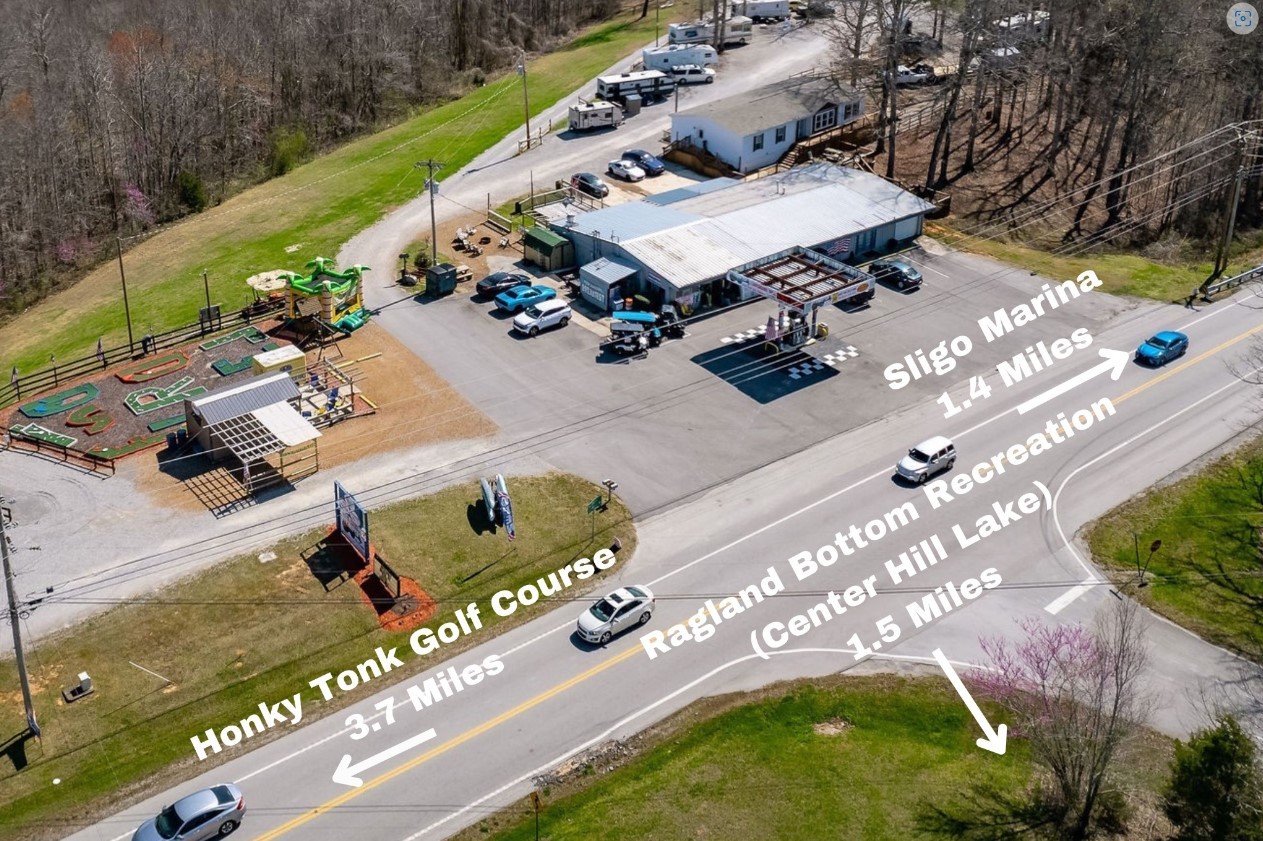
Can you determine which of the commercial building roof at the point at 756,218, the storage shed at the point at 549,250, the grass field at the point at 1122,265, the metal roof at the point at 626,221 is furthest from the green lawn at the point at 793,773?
the grass field at the point at 1122,265

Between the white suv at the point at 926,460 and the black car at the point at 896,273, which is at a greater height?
the black car at the point at 896,273

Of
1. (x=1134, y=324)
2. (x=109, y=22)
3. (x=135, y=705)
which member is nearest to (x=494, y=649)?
(x=135, y=705)

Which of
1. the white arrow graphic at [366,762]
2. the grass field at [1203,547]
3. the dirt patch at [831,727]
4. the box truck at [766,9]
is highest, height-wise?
the box truck at [766,9]

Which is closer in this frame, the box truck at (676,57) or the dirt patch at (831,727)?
the dirt patch at (831,727)

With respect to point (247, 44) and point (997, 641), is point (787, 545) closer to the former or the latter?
point (997, 641)

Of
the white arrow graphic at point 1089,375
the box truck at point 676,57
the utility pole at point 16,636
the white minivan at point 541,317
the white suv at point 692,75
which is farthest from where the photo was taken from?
the box truck at point 676,57

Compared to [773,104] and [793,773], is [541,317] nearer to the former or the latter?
[793,773]

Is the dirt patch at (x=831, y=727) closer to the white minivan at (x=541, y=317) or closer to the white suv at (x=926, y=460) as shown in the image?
the white suv at (x=926, y=460)
